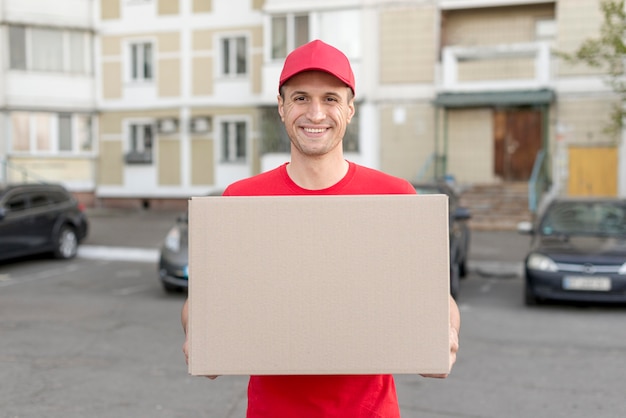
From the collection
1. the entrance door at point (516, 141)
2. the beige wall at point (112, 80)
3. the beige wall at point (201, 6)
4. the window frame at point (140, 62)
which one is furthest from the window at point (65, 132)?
the entrance door at point (516, 141)

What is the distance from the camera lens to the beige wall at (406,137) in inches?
885

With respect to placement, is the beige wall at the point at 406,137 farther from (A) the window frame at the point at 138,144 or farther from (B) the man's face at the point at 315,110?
(B) the man's face at the point at 315,110

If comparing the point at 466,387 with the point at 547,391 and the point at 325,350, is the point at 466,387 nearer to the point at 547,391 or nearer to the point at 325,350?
the point at 547,391

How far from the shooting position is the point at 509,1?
21.2m

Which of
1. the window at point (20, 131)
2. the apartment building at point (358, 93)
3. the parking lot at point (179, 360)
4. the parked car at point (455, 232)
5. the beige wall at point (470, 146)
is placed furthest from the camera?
the window at point (20, 131)

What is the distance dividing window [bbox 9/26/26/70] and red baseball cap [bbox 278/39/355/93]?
2531 centimetres

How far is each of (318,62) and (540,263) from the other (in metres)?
7.68

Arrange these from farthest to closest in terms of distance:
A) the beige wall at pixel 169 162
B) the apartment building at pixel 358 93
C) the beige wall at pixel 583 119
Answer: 1. the beige wall at pixel 169 162
2. the apartment building at pixel 358 93
3. the beige wall at pixel 583 119

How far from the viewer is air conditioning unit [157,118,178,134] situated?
25500mm

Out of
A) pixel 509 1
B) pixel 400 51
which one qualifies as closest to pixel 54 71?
pixel 400 51

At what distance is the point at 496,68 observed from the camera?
2148cm

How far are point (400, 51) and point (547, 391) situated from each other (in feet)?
59.8

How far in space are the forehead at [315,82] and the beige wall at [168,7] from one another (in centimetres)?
2469

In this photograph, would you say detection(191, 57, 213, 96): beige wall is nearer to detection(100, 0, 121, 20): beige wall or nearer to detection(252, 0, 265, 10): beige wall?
detection(252, 0, 265, 10): beige wall
